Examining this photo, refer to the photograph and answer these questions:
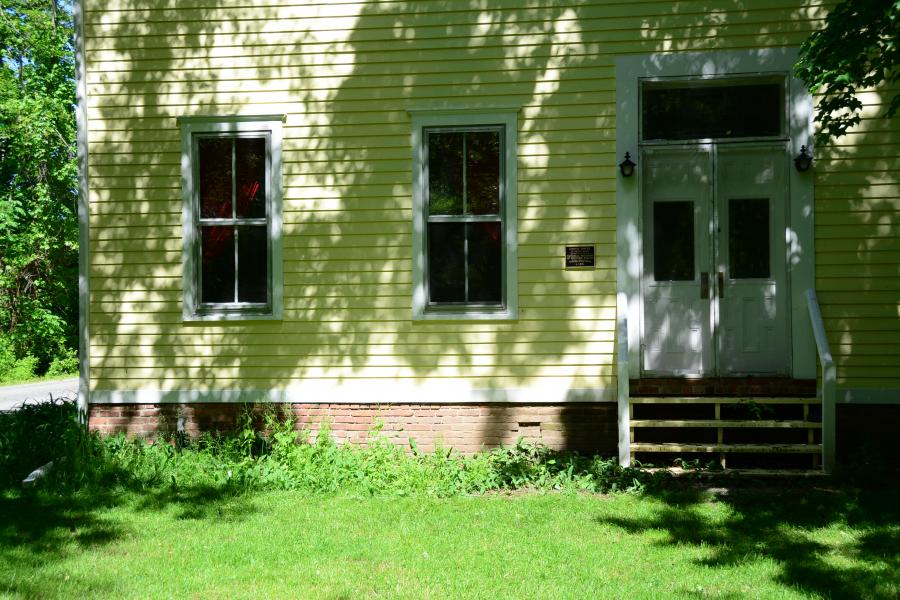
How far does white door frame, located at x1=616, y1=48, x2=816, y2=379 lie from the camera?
7289 millimetres

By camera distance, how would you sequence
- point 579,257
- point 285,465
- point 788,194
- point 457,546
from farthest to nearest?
point 579,257 < point 788,194 < point 285,465 < point 457,546

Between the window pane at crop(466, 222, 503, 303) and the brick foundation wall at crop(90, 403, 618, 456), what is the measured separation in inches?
44.9

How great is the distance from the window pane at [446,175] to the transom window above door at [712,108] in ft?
6.27

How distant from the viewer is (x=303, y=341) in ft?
25.4

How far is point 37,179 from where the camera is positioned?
909 inches

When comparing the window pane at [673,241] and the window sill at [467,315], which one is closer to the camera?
the window sill at [467,315]

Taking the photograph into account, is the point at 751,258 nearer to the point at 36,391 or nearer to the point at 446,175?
the point at 446,175

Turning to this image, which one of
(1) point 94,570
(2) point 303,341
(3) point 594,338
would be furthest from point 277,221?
(1) point 94,570

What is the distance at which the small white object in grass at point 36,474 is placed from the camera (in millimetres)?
6719

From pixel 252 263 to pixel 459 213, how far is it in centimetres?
225

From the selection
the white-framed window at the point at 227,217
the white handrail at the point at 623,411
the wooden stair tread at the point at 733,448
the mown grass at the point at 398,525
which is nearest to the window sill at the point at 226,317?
the white-framed window at the point at 227,217

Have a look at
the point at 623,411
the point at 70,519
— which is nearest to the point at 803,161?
the point at 623,411

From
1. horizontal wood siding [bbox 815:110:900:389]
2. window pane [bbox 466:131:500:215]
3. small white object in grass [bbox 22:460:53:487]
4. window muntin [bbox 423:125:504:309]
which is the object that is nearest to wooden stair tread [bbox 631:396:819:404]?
horizontal wood siding [bbox 815:110:900:389]

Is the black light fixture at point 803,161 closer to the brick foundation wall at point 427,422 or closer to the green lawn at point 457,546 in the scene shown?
the brick foundation wall at point 427,422
